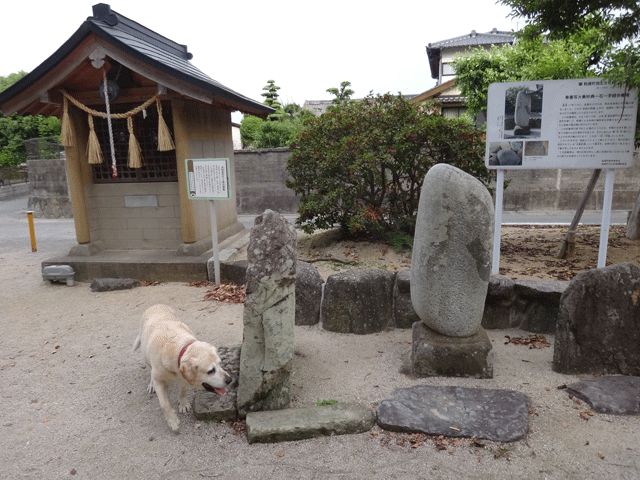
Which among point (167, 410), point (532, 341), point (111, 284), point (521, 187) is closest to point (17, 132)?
point (111, 284)

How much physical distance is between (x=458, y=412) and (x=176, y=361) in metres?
2.34

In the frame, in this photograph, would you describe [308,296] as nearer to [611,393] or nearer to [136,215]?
[611,393]

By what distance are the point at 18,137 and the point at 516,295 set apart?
27.9 m

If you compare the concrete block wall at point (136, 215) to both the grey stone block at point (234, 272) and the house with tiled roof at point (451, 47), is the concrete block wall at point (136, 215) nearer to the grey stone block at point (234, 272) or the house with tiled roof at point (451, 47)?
the grey stone block at point (234, 272)

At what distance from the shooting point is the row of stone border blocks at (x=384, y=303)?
5.25m

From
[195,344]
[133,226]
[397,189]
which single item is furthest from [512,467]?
[133,226]

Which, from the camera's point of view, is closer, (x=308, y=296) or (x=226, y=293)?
(x=308, y=296)

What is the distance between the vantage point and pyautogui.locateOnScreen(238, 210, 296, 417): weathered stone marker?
12.0 ft

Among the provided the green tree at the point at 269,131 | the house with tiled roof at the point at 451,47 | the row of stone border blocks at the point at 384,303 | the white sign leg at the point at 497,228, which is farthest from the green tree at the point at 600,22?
the house with tiled roof at the point at 451,47

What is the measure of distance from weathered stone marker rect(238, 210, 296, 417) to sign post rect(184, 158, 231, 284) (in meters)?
3.66

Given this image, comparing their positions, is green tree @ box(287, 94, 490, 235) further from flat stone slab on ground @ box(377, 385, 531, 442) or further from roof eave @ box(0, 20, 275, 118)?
flat stone slab on ground @ box(377, 385, 531, 442)

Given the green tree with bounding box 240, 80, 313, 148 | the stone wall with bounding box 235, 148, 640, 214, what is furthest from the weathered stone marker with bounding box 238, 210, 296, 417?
the green tree with bounding box 240, 80, 313, 148

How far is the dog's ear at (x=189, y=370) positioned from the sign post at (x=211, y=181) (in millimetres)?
4015

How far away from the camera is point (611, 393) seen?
377 centimetres
